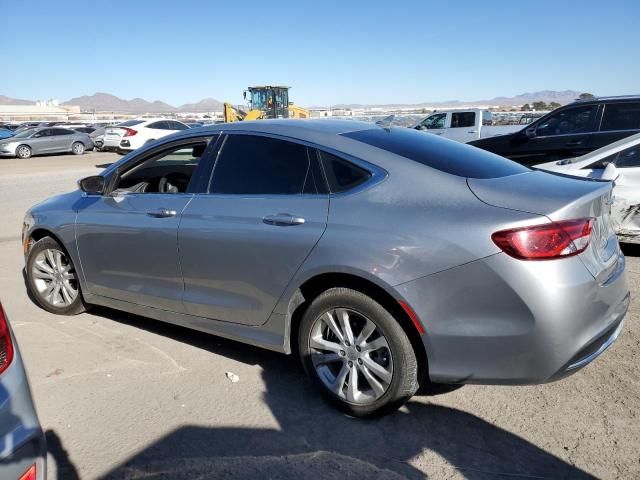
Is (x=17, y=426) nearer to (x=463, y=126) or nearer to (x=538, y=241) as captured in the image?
(x=538, y=241)

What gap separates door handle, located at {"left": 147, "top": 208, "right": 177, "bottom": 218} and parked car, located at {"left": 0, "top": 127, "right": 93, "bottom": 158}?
24.1m

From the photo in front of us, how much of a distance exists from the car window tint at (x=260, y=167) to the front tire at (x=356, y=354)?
76 cm

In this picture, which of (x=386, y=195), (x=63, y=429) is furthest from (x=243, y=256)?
(x=63, y=429)

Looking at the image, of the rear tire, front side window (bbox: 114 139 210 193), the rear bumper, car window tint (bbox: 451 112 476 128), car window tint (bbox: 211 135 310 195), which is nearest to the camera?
the rear bumper

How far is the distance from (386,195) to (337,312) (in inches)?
28.1

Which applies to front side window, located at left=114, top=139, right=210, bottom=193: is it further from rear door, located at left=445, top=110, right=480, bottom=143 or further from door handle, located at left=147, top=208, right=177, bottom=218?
rear door, located at left=445, top=110, right=480, bottom=143

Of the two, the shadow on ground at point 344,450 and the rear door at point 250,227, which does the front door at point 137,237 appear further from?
the shadow on ground at point 344,450

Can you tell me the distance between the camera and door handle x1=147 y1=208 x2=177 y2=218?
3.66 m

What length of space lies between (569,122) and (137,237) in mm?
7588

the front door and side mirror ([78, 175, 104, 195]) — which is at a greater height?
side mirror ([78, 175, 104, 195])

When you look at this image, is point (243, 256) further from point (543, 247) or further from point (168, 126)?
point (168, 126)

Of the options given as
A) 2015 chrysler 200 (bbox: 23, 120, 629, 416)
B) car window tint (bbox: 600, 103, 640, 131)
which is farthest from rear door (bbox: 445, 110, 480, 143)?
2015 chrysler 200 (bbox: 23, 120, 629, 416)

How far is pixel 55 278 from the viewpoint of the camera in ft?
15.2

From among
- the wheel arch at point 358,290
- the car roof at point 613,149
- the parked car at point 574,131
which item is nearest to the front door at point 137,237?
the wheel arch at point 358,290
